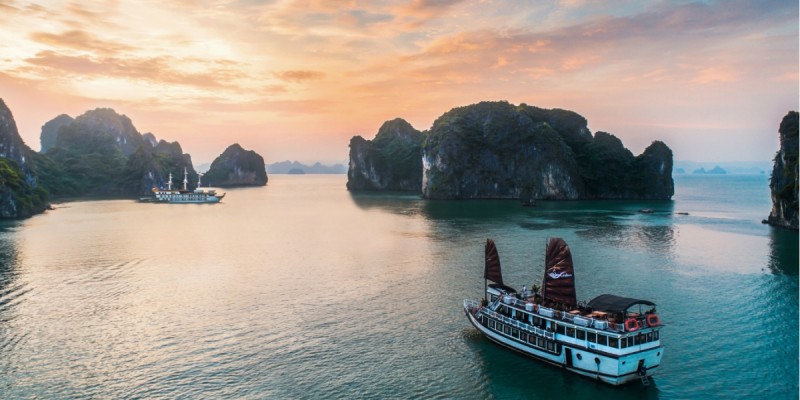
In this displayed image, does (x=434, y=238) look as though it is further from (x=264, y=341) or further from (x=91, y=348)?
(x=91, y=348)

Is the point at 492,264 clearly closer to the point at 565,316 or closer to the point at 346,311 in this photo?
the point at 565,316

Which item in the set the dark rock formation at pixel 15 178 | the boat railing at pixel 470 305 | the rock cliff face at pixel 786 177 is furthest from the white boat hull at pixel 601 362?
the dark rock formation at pixel 15 178

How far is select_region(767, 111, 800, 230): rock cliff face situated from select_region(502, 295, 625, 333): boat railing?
4190 inches

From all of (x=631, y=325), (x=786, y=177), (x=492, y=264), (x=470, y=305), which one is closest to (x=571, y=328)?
(x=631, y=325)

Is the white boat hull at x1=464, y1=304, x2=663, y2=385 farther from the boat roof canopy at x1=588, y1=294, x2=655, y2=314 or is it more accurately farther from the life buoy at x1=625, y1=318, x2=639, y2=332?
the boat roof canopy at x1=588, y1=294, x2=655, y2=314

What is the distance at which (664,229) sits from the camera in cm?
12588

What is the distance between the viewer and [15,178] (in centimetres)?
15450

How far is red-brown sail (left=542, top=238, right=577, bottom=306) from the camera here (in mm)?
44156

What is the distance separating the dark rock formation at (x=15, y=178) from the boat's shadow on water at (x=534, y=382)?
158 metres

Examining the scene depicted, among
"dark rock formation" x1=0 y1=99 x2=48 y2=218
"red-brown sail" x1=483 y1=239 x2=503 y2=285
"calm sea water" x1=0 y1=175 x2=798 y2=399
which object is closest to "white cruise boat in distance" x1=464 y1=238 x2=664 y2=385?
"calm sea water" x1=0 y1=175 x2=798 y2=399

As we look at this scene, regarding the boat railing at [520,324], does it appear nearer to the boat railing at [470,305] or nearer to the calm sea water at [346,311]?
the boat railing at [470,305]

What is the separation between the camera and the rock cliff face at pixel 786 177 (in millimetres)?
118812

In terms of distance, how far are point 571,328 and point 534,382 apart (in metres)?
5.48

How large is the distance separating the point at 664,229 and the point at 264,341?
11347 centimetres
